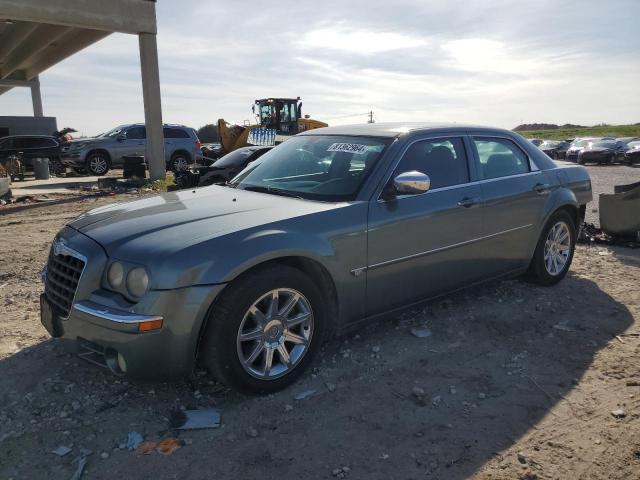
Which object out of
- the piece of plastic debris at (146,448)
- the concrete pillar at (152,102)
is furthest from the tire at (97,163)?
the piece of plastic debris at (146,448)

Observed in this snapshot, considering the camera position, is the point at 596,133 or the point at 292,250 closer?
the point at 292,250

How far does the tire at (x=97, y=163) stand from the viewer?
18812 mm

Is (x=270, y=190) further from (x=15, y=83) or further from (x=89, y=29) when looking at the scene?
(x=15, y=83)

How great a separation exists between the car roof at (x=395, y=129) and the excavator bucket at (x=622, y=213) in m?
3.12

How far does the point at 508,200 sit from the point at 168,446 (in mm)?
3324

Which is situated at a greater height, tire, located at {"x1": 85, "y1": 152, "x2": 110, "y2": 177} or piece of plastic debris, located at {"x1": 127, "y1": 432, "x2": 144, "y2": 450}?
tire, located at {"x1": 85, "y1": 152, "x2": 110, "y2": 177}

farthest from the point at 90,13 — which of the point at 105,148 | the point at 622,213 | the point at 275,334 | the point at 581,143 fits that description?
the point at 581,143

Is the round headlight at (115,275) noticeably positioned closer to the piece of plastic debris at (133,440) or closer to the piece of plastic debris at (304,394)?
the piece of plastic debris at (133,440)

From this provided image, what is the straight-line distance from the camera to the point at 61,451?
2654 mm

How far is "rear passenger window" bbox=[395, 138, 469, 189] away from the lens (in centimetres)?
392

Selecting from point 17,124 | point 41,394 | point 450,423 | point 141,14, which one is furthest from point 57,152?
point 450,423

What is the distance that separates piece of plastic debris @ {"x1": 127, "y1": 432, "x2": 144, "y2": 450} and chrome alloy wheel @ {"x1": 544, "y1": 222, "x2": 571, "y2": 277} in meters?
3.97

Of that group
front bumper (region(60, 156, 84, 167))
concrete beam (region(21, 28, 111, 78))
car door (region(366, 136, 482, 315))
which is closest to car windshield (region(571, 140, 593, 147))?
concrete beam (region(21, 28, 111, 78))

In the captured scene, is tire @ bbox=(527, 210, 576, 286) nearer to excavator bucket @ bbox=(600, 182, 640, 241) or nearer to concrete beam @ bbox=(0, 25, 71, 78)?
excavator bucket @ bbox=(600, 182, 640, 241)
